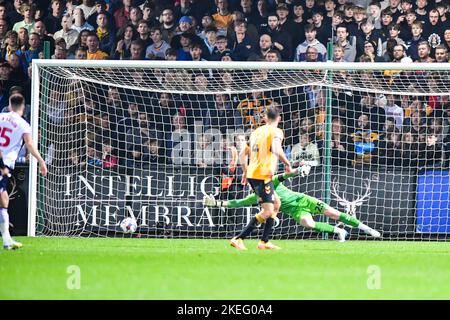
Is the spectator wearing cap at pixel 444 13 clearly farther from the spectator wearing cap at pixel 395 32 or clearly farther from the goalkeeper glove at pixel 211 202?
the goalkeeper glove at pixel 211 202

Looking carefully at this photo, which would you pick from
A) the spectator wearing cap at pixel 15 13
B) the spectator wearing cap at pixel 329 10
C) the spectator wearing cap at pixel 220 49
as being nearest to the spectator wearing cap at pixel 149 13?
the spectator wearing cap at pixel 220 49

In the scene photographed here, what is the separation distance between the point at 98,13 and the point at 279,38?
128 inches

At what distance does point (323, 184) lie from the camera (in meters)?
17.3

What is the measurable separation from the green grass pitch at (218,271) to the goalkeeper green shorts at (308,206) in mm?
633

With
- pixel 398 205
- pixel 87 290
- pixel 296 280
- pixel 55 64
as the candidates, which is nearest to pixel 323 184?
pixel 398 205

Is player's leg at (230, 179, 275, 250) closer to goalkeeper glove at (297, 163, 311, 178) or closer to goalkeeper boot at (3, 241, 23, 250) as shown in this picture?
goalkeeper glove at (297, 163, 311, 178)

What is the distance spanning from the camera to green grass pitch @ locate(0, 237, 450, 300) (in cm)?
966

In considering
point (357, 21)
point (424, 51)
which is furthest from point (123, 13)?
point (424, 51)

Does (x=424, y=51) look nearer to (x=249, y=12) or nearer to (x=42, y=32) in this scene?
(x=249, y=12)

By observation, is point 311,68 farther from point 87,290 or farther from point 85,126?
point 87,290

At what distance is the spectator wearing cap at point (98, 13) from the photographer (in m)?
19.3

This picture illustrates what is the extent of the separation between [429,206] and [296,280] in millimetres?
7153

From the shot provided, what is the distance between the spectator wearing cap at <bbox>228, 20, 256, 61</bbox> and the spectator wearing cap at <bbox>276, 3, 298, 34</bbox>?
1.84ft

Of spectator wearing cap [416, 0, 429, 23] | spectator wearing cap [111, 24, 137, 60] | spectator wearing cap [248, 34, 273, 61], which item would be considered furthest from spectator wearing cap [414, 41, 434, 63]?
spectator wearing cap [111, 24, 137, 60]
